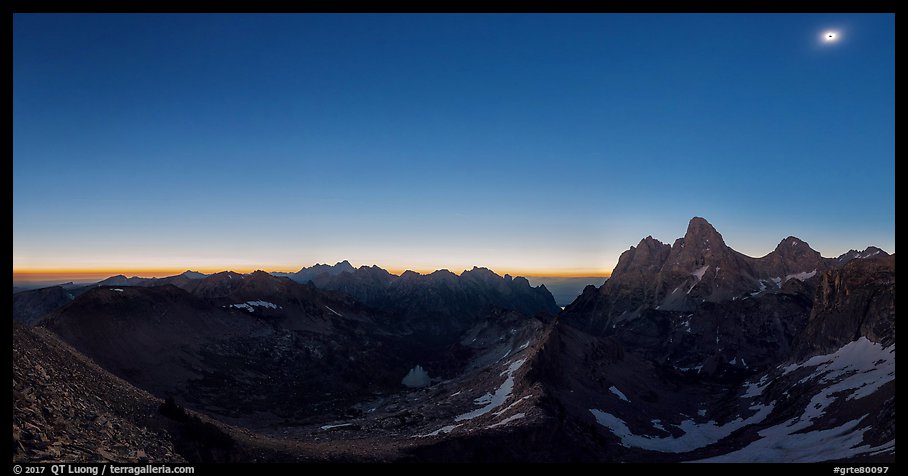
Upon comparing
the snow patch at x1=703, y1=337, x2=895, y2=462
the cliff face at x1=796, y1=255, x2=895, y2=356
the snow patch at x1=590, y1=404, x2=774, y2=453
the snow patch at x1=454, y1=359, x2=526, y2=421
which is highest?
the cliff face at x1=796, y1=255, x2=895, y2=356

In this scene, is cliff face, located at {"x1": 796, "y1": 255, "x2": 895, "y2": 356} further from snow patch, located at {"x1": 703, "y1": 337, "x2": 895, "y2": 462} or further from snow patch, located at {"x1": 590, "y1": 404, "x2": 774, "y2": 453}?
snow patch, located at {"x1": 590, "y1": 404, "x2": 774, "y2": 453}

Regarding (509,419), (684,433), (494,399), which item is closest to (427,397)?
(494,399)

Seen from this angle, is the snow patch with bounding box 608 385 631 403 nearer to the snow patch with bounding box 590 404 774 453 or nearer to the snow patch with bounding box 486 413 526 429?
the snow patch with bounding box 590 404 774 453

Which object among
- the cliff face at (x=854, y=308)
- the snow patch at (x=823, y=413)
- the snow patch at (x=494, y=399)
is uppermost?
the cliff face at (x=854, y=308)

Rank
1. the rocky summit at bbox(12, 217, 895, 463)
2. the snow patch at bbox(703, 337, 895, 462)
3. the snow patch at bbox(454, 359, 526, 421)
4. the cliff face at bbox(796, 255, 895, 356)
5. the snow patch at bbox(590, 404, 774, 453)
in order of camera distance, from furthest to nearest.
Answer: the cliff face at bbox(796, 255, 895, 356)
the snow patch at bbox(454, 359, 526, 421)
the snow patch at bbox(590, 404, 774, 453)
the snow patch at bbox(703, 337, 895, 462)
the rocky summit at bbox(12, 217, 895, 463)

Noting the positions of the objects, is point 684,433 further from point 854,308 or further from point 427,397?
point 854,308

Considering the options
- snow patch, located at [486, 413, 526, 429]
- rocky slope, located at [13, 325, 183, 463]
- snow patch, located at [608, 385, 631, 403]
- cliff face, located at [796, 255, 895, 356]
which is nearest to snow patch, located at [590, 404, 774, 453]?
snow patch, located at [608, 385, 631, 403]

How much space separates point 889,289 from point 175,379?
18591 centimetres

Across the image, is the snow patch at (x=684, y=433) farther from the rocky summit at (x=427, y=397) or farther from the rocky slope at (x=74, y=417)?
the rocky slope at (x=74, y=417)

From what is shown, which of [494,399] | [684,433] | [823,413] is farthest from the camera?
[494,399]

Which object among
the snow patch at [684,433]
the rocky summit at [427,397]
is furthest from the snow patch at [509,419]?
the snow patch at [684,433]

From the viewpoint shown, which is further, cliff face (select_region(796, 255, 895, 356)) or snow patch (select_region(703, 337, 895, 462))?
cliff face (select_region(796, 255, 895, 356))

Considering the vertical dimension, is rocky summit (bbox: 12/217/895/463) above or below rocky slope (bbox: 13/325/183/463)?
below

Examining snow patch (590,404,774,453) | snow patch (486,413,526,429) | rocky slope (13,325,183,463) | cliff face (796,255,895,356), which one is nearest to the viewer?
rocky slope (13,325,183,463)
